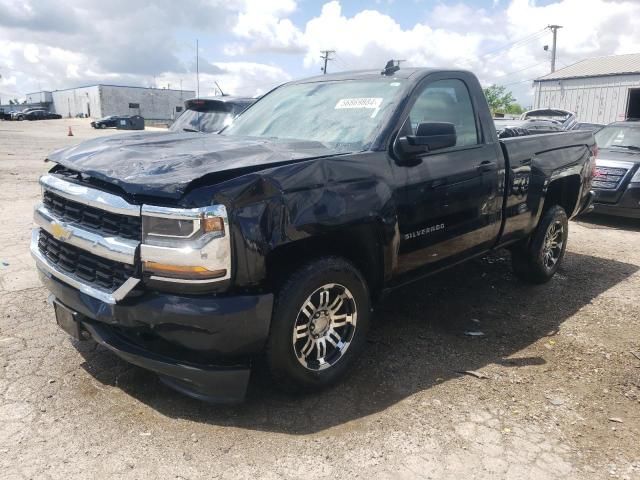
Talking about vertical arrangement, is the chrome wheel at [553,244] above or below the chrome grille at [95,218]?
below

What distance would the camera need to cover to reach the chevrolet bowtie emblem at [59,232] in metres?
3.13

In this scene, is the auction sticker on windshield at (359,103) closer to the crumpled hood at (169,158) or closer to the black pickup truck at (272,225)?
the black pickup truck at (272,225)

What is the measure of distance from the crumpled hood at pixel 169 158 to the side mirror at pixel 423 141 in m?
0.46

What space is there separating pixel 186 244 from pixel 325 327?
3.54ft

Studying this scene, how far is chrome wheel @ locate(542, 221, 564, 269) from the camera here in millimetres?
5473

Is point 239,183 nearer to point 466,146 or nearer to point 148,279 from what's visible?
point 148,279

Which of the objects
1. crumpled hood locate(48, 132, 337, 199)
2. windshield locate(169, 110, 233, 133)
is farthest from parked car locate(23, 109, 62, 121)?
crumpled hood locate(48, 132, 337, 199)

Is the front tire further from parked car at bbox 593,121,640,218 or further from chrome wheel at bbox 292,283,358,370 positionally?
parked car at bbox 593,121,640,218

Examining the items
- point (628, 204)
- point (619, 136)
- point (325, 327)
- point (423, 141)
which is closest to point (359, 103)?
point (423, 141)

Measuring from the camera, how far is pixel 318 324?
328cm

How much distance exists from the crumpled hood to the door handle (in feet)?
4.59

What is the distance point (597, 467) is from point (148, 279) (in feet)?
8.10

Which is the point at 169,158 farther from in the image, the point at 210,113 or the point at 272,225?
the point at 210,113

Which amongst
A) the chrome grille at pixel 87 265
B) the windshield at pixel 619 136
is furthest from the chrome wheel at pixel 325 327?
the windshield at pixel 619 136
